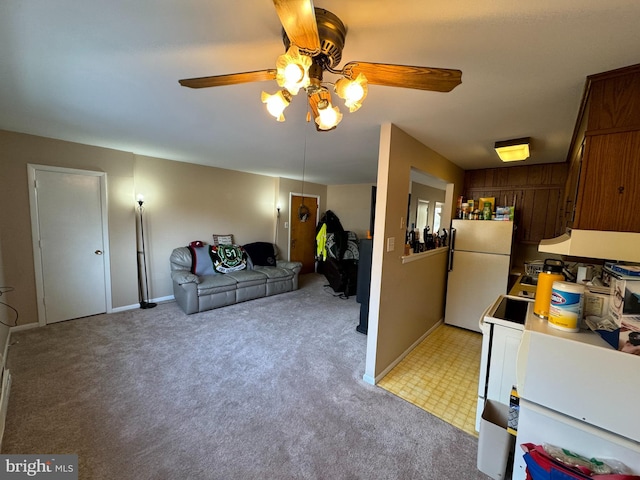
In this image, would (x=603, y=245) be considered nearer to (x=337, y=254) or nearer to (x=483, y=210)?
(x=483, y=210)

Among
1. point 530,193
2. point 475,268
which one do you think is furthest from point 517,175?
point 475,268

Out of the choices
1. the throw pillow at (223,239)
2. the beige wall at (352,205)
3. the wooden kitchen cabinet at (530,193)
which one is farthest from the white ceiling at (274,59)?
the beige wall at (352,205)

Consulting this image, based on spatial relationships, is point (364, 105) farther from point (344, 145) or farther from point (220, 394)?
point (220, 394)

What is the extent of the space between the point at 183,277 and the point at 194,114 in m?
2.52

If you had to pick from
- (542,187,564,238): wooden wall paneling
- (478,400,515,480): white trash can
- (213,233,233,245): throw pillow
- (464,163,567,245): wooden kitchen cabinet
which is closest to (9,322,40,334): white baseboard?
(213,233,233,245): throw pillow

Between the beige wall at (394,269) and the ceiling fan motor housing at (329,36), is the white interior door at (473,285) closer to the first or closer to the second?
the beige wall at (394,269)

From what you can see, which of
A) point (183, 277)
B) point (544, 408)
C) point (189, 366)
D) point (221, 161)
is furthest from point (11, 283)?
point (544, 408)

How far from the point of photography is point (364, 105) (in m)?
1.83

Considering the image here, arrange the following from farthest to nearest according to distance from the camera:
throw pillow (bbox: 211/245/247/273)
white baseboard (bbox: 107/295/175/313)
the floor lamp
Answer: throw pillow (bbox: 211/245/247/273) → the floor lamp → white baseboard (bbox: 107/295/175/313)

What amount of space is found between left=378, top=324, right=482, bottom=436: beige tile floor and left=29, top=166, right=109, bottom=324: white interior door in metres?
3.95

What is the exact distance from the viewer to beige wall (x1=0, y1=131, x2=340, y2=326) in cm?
298

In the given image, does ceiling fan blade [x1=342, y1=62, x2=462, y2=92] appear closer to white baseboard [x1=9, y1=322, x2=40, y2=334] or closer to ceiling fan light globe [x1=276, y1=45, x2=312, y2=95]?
ceiling fan light globe [x1=276, y1=45, x2=312, y2=95]

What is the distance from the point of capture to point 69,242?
11.0 feet

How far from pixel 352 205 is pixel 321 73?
5.62 m
